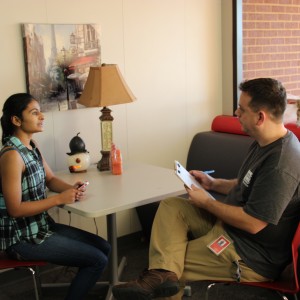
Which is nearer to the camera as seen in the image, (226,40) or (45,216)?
(45,216)

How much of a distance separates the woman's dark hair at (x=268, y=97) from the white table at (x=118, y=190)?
72 centimetres

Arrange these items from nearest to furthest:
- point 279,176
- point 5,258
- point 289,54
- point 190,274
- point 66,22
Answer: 1. point 279,176
2. point 190,274
3. point 5,258
4. point 66,22
5. point 289,54

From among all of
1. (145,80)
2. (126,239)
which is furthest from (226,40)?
(126,239)

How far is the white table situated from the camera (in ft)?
7.64

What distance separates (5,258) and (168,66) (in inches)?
80.1

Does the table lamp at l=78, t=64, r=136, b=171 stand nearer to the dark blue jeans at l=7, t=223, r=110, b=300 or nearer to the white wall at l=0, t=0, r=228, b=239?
the white wall at l=0, t=0, r=228, b=239

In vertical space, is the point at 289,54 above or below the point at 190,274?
above

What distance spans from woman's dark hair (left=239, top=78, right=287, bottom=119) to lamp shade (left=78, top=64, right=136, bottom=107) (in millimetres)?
1029

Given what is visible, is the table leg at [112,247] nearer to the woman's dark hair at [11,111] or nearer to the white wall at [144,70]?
the white wall at [144,70]

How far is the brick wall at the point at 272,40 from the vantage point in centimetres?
439

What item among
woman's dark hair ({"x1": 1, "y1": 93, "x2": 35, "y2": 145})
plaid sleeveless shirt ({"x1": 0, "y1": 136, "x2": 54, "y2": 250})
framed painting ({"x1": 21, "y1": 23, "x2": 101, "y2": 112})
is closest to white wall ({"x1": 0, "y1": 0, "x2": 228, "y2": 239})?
framed painting ({"x1": 21, "y1": 23, "x2": 101, "y2": 112})

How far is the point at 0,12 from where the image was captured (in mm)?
2896

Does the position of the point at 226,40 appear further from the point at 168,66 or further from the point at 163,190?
the point at 163,190

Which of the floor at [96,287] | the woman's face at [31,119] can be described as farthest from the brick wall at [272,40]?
the woman's face at [31,119]
